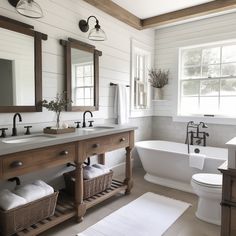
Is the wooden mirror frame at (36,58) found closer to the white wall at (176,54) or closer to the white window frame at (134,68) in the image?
the white window frame at (134,68)

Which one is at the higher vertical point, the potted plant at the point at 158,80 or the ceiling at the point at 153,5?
the ceiling at the point at 153,5

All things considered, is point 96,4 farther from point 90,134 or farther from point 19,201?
point 19,201

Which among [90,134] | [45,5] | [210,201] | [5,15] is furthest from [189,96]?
[5,15]

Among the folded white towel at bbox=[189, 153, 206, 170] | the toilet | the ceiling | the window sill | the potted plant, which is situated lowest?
the toilet

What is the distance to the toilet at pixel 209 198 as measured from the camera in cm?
221

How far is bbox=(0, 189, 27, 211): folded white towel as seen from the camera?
1.72m

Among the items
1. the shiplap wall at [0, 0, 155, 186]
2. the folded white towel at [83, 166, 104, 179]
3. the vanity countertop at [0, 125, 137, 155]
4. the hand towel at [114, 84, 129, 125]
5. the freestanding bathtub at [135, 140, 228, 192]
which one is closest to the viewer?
the vanity countertop at [0, 125, 137, 155]

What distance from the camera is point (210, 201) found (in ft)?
7.48

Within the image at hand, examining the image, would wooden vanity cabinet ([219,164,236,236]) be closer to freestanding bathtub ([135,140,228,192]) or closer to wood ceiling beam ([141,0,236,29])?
freestanding bathtub ([135,140,228,192])

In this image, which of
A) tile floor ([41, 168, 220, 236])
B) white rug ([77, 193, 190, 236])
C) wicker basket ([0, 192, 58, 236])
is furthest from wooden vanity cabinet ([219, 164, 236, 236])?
wicker basket ([0, 192, 58, 236])

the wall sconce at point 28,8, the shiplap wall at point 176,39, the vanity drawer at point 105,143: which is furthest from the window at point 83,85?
the shiplap wall at point 176,39

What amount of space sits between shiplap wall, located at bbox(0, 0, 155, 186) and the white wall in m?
0.58

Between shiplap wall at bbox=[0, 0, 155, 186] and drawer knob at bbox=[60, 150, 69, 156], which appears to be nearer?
drawer knob at bbox=[60, 150, 69, 156]

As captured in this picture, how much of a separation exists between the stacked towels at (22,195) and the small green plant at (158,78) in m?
2.89
